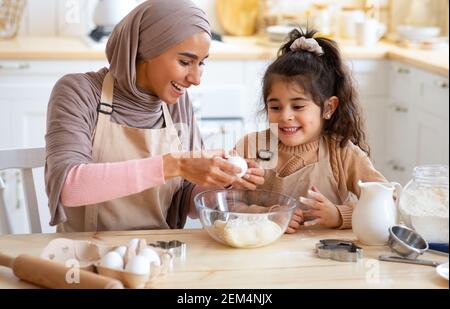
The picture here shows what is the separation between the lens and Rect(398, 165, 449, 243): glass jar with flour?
1.37 meters

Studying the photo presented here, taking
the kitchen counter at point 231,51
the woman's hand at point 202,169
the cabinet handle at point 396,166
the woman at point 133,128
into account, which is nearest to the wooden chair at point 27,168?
the woman at point 133,128

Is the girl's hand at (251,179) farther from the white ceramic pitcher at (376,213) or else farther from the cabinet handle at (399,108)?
the cabinet handle at (399,108)

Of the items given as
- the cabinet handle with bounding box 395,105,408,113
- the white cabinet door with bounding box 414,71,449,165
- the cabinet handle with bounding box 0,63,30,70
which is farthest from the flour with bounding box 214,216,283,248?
the cabinet handle with bounding box 395,105,408,113

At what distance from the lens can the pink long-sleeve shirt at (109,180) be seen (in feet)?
4.93

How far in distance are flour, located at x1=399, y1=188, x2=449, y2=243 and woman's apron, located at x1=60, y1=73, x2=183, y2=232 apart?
586mm

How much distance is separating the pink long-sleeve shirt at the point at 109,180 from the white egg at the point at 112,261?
0.27 m

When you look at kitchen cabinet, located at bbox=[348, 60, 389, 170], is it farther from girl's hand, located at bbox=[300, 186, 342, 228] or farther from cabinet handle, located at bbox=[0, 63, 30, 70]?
girl's hand, located at bbox=[300, 186, 342, 228]

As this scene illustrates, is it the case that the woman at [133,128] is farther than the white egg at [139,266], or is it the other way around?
the woman at [133,128]

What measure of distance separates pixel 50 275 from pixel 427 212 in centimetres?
69

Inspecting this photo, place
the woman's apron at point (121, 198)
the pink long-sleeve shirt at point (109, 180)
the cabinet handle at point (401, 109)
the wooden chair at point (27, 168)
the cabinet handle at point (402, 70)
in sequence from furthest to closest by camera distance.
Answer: the cabinet handle at point (401, 109), the cabinet handle at point (402, 70), the wooden chair at point (27, 168), the woman's apron at point (121, 198), the pink long-sleeve shirt at point (109, 180)

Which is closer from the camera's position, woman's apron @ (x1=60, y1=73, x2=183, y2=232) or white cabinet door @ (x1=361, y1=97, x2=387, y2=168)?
woman's apron @ (x1=60, y1=73, x2=183, y2=232)

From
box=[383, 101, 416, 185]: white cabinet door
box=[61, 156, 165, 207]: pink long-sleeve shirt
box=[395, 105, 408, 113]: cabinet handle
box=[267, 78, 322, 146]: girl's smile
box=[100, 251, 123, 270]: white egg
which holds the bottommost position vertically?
box=[383, 101, 416, 185]: white cabinet door

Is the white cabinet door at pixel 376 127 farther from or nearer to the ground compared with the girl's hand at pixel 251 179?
nearer to the ground

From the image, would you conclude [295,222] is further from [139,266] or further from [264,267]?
[139,266]
